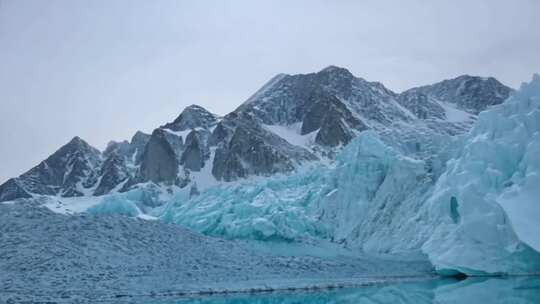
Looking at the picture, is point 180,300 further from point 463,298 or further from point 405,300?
point 463,298

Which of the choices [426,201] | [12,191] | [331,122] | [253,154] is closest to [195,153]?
[253,154]

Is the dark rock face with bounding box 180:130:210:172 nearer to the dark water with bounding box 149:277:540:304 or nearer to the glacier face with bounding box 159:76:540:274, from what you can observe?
the glacier face with bounding box 159:76:540:274

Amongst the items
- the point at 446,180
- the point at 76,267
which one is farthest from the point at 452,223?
the point at 76,267

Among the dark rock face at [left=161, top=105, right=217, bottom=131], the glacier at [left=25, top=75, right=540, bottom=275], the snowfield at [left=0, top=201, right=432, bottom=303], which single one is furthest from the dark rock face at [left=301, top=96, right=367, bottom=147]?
the snowfield at [left=0, top=201, right=432, bottom=303]

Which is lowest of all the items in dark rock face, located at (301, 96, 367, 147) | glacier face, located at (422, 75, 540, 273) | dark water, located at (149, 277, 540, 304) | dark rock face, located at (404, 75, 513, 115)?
dark water, located at (149, 277, 540, 304)

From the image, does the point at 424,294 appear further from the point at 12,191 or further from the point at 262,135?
the point at 12,191

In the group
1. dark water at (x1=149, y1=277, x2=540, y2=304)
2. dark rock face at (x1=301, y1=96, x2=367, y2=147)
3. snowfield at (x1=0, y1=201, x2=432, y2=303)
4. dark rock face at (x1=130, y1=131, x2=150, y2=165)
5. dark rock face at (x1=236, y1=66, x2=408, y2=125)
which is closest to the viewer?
dark water at (x1=149, y1=277, x2=540, y2=304)
